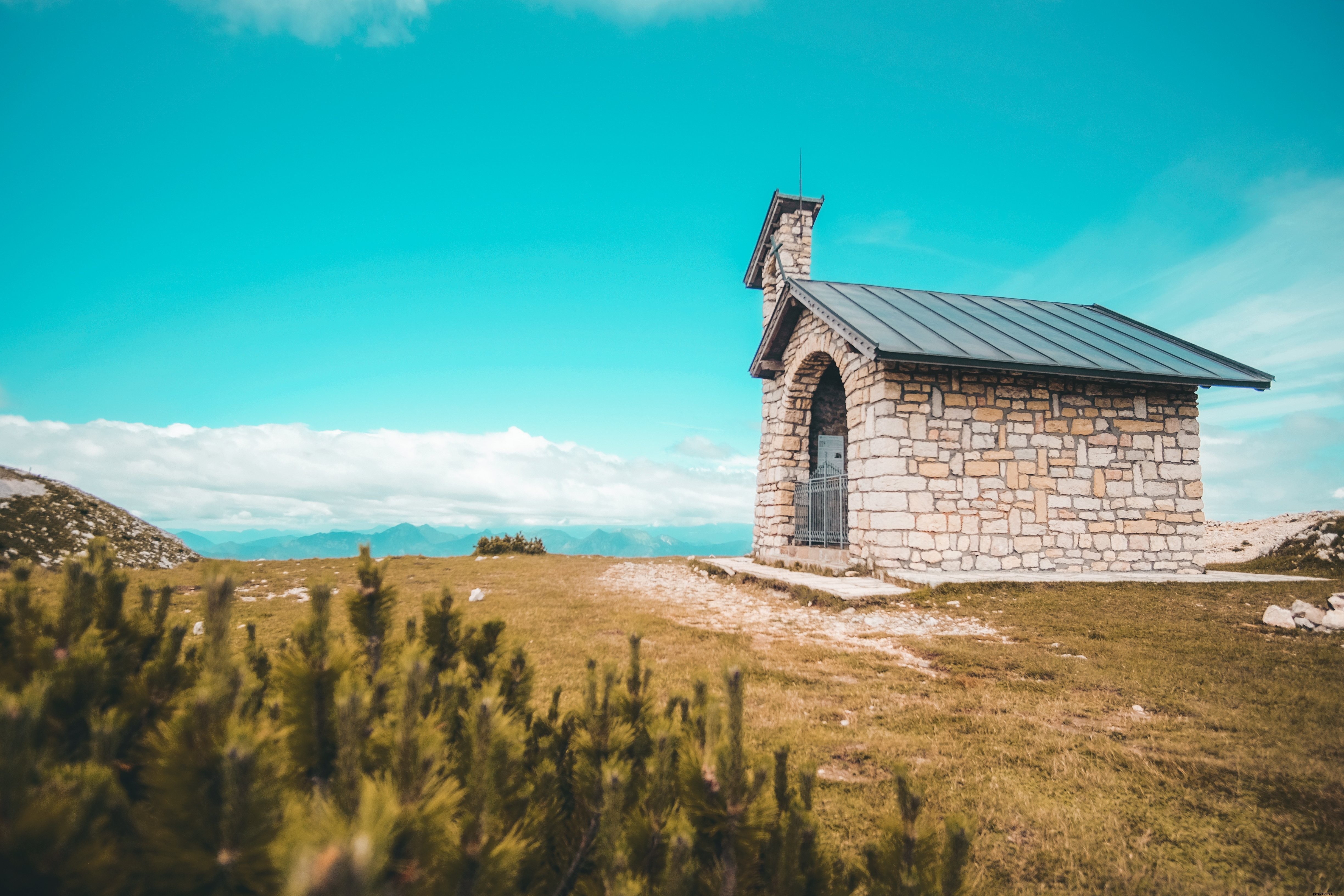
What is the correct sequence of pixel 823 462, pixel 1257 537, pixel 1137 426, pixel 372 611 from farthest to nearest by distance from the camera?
pixel 823 462, pixel 1257 537, pixel 1137 426, pixel 372 611

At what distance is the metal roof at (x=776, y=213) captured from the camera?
1705 cm

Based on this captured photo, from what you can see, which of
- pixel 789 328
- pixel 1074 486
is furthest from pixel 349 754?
pixel 789 328

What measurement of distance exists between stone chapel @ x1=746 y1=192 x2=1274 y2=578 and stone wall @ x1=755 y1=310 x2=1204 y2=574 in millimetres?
Result: 25

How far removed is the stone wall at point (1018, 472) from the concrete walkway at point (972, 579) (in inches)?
11.7

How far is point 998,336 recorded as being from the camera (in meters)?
12.0

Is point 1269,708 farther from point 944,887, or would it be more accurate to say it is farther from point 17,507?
point 17,507

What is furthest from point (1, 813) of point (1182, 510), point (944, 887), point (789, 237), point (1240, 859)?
point (789, 237)

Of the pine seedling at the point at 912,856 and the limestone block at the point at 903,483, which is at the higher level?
the limestone block at the point at 903,483

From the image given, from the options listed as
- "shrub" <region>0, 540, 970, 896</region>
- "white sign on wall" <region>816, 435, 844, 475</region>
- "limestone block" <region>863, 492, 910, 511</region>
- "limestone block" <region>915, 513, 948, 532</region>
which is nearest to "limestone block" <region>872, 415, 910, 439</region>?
"limestone block" <region>863, 492, 910, 511</region>

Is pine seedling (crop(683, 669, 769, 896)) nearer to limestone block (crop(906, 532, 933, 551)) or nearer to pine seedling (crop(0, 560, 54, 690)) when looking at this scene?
pine seedling (crop(0, 560, 54, 690))

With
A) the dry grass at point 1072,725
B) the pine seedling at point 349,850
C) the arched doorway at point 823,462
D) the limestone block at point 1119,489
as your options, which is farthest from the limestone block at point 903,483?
the pine seedling at point 349,850

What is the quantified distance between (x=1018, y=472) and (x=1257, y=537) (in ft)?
31.4

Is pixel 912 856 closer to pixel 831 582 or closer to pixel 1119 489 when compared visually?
pixel 831 582

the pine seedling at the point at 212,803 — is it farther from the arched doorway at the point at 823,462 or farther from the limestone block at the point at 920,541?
the arched doorway at the point at 823,462
